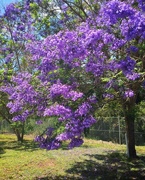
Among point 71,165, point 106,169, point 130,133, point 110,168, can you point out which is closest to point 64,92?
point 106,169

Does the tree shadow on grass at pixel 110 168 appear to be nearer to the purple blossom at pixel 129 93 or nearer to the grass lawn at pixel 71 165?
the grass lawn at pixel 71 165

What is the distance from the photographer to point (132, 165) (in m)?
11.1

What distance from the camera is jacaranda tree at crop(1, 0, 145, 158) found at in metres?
5.69

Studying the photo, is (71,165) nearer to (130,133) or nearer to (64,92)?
(130,133)

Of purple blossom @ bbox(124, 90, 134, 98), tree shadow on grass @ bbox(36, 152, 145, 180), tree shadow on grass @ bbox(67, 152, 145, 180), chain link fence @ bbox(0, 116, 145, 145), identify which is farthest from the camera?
chain link fence @ bbox(0, 116, 145, 145)

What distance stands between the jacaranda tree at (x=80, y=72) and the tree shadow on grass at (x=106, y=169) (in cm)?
300

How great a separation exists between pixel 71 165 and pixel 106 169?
1.29 meters

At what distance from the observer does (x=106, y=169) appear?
10.5m

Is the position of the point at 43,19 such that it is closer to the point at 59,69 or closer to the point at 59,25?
the point at 59,25

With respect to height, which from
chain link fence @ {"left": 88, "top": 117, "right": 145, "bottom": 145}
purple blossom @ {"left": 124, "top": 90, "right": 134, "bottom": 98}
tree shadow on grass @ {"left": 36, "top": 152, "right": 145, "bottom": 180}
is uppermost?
purple blossom @ {"left": 124, "top": 90, "right": 134, "bottom": 98}

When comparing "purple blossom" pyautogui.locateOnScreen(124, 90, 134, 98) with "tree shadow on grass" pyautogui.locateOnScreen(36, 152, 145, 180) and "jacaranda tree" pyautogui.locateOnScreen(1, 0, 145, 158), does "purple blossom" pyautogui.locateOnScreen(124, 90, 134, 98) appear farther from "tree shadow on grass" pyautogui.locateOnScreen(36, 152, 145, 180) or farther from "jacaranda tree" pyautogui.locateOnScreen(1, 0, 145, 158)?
"tree shadow on grass" pyautogui.locateOnScreen(36, 152, 145, 180)

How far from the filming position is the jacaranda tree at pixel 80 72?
569cm

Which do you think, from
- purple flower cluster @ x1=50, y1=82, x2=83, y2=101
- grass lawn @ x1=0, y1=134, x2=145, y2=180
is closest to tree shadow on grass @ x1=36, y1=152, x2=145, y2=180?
grass lawn @ x1=0, y1=134, x2=145, y2=180

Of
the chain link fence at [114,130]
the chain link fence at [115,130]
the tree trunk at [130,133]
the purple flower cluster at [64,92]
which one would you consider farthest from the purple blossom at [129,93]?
the chain link fence at [115,130]
